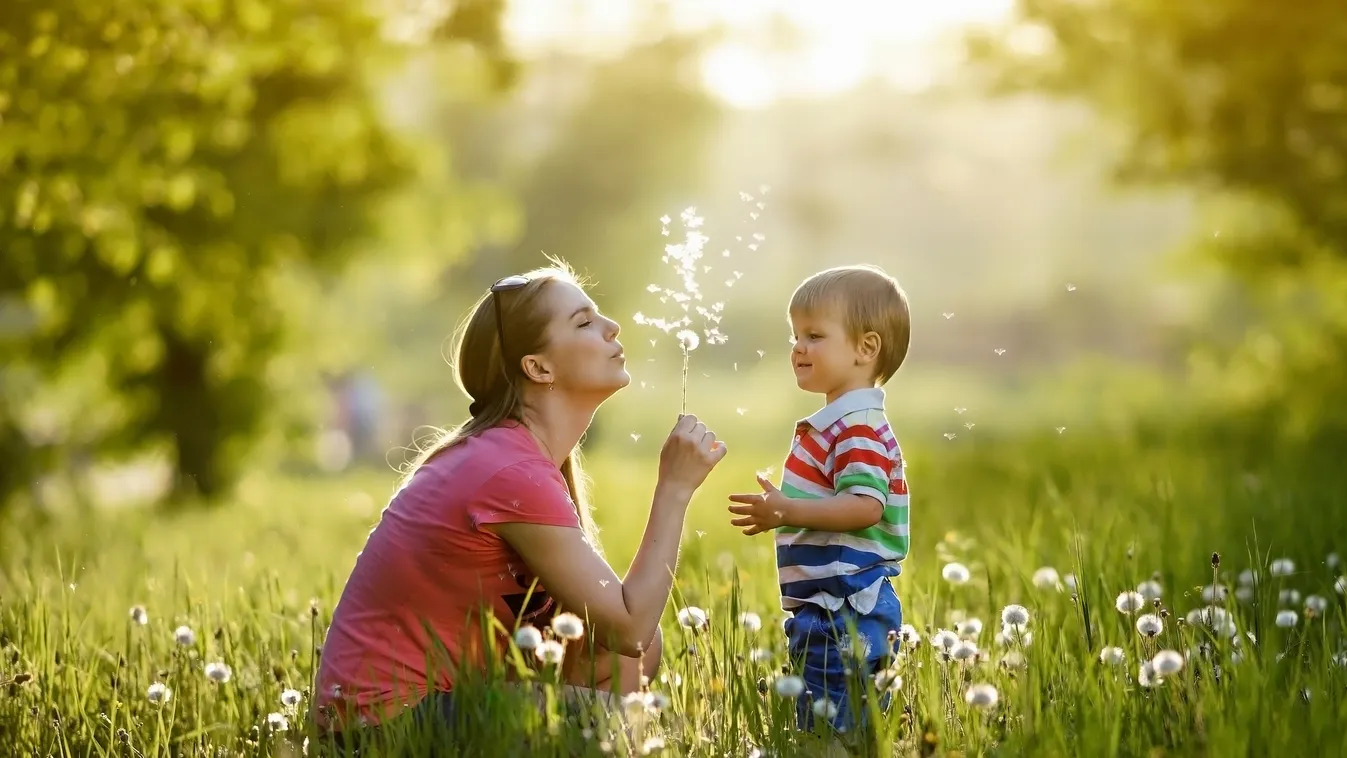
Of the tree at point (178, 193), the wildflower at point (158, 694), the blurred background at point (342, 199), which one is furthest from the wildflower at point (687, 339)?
the tree at point (178, 193)

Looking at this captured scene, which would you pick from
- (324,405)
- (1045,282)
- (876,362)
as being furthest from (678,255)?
(1045,282)

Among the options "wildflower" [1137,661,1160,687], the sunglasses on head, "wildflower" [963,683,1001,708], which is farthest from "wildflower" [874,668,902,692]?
the sunglasses on head

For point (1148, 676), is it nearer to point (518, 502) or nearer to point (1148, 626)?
point (1148, 626)

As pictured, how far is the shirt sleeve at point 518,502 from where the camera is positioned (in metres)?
3.32

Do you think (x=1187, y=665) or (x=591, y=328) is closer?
(x=1187, y=665)

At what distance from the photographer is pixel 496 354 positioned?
145 inches

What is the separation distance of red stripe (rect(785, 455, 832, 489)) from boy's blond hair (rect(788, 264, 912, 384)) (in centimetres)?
35

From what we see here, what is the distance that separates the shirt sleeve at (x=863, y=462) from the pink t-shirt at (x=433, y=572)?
0.68 metres

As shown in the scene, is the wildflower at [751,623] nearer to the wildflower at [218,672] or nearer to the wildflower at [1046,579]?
the wildflower at [1046,579]

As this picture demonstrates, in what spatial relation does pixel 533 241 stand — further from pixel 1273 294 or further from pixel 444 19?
pixel 444 19

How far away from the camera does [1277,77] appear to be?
1013 centimetres

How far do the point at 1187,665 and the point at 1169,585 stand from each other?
1452mm

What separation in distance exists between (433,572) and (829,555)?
3.24 ft

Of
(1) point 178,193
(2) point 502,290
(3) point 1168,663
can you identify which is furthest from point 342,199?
(3) point 1168,663
